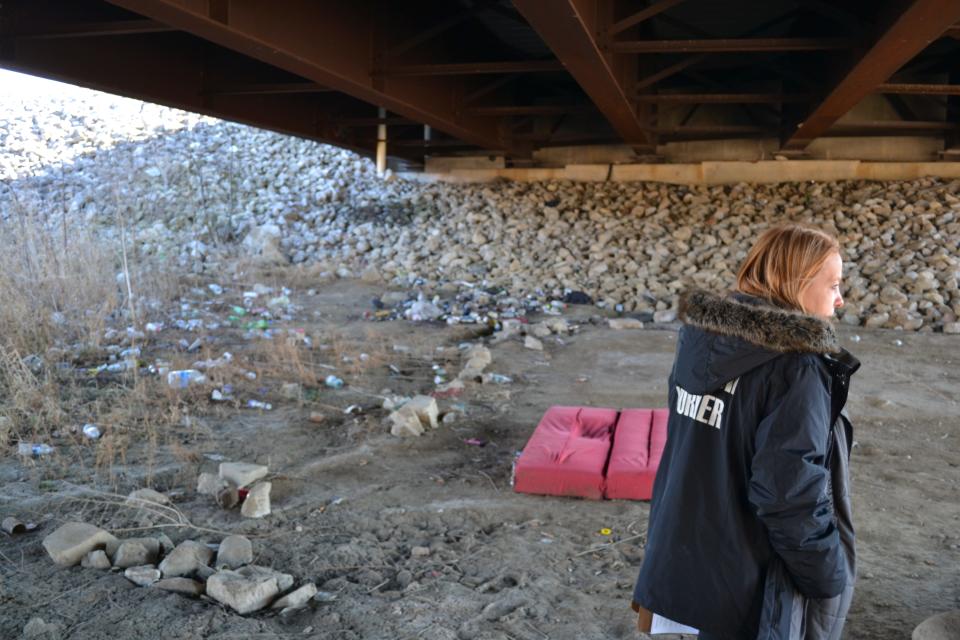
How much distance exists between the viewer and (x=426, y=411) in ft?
20.1

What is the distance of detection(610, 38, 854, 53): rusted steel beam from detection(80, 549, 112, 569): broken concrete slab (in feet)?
18.5

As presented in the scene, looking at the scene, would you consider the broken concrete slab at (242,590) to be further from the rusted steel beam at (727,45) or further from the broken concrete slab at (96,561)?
the rusted steel beam at (727,45)

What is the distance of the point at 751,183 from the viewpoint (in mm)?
14164

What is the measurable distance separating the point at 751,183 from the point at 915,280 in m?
4.08

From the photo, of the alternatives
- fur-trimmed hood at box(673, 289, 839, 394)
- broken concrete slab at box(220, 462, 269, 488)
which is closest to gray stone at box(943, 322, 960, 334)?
broken concrete slab at box(220, 462, 269, 488)

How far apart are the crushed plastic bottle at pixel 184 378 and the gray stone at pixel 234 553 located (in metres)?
3.11

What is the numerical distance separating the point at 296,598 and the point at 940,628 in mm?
2587

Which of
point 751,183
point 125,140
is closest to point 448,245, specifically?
point 751,183

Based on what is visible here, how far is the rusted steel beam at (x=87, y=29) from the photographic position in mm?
6299

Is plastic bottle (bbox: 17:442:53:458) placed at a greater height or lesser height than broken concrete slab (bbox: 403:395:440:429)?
lesser

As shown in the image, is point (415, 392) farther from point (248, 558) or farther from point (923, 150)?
point (923, 150)

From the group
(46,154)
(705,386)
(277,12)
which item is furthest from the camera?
(46,154)

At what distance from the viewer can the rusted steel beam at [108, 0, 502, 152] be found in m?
5.30

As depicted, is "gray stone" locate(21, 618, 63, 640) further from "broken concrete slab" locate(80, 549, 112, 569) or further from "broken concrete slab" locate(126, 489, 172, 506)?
"broken concrete slab" locate(126, 489, 172, 506)
